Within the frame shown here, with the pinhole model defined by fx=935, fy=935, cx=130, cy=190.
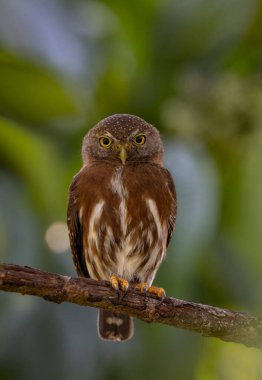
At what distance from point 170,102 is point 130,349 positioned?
1.72 meters

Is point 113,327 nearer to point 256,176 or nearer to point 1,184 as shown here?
point 1,184

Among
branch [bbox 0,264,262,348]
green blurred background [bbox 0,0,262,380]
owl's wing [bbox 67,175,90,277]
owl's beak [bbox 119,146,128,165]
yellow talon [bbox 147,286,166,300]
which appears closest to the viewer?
branch [bbox 0,264,262,348]

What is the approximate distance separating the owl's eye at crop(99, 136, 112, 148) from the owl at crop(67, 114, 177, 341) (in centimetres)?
1

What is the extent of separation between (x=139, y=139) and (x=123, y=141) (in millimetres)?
145

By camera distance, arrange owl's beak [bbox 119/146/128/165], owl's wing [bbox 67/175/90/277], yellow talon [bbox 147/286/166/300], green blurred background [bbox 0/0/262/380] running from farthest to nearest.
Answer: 1. owl's beak [bbox 119/146/128/165]
2. owl's wing [bbox 67/175/90/277]
3. green blurred background [bbox 0/0/262/380]
4. yellow talon [bbox 147/286/166/300]

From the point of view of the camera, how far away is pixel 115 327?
5.73m

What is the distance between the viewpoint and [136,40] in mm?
5984

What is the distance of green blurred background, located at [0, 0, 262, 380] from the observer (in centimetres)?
480

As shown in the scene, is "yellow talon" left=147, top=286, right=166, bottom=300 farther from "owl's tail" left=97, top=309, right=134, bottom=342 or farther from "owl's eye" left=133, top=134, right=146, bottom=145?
"owl's eye" left=133, top=134, right=146, bottom=145

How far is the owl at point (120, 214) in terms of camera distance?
17.9 feet

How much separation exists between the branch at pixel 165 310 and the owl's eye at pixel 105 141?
57.9 inches

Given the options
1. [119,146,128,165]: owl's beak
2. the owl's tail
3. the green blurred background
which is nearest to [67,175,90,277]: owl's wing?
the green blurred background

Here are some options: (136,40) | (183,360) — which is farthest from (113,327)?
(136,40)

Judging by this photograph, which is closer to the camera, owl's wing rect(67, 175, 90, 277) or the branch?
the branch
